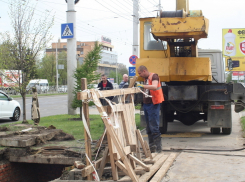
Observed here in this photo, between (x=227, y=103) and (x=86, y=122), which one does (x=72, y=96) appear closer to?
(x=227, y=103)

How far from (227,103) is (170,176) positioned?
15.1ft

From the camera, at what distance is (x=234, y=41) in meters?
29.4

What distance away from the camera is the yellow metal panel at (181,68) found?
31.0 feet

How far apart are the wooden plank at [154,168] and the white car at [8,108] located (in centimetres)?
1071

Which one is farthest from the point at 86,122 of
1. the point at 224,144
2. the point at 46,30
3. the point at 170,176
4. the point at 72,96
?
the point at 72,96

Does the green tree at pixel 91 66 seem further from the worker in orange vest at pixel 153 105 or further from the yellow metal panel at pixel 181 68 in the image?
the worker in orange vest at pixel 153 105

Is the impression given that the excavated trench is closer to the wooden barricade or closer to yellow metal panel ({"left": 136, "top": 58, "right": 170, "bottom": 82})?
the wooden barricade

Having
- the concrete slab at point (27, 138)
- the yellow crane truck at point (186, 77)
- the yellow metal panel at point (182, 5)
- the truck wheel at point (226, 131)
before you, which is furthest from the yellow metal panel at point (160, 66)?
the concrete slab at point (27, 138)

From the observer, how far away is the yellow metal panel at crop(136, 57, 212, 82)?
372 inches

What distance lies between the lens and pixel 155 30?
8.66 meters

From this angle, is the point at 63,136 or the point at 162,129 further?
the point at 162,129

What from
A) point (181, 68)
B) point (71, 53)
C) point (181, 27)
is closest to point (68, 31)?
point (71, 53)

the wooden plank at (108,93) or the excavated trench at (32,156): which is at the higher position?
the wooden plank at (108,93)

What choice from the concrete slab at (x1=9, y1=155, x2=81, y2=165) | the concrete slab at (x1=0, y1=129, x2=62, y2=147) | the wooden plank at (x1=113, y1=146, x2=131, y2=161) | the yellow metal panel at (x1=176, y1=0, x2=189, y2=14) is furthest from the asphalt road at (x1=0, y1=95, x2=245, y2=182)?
the yellow metal panel at (x1=176, y1=0, x2=189, y2=14)
